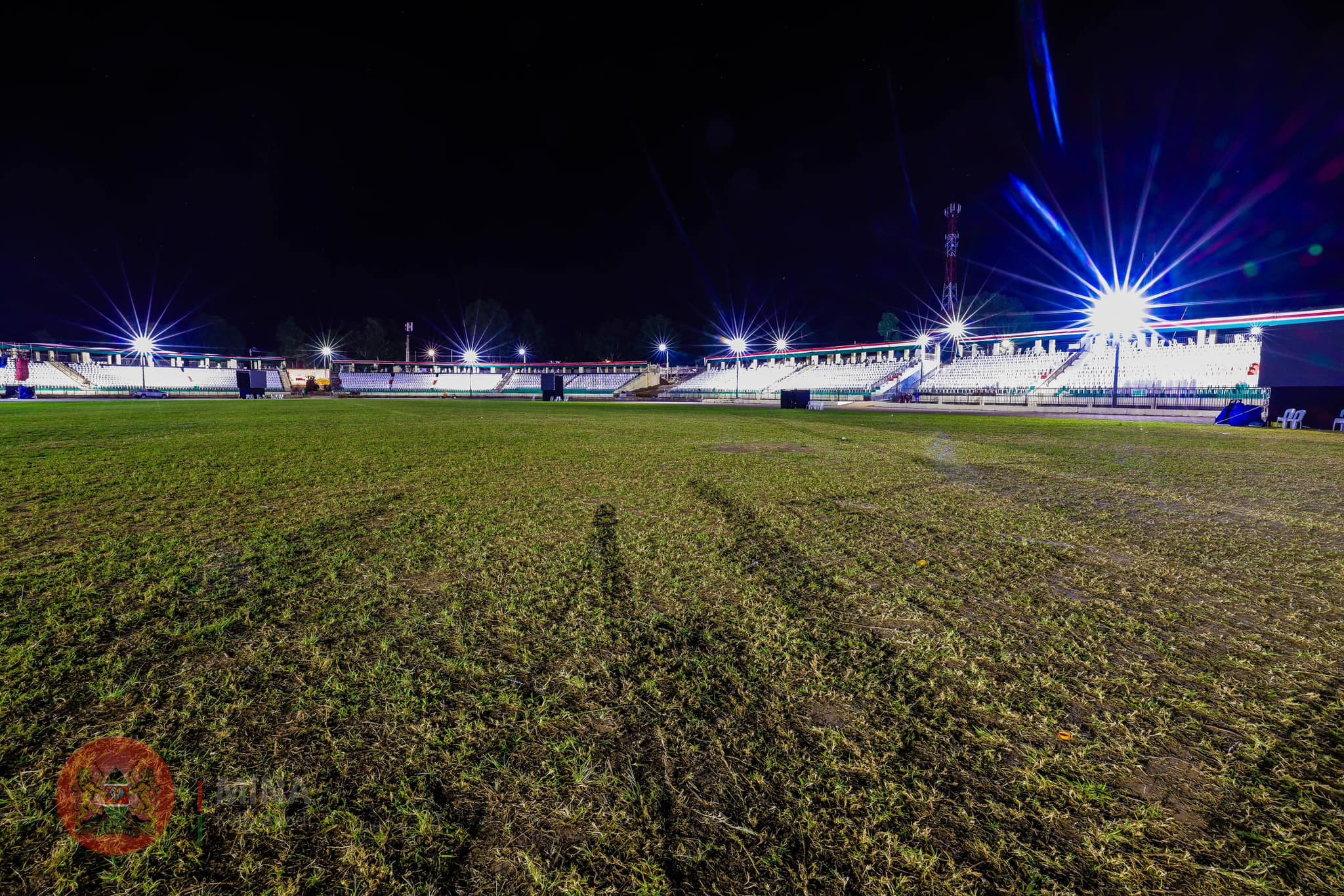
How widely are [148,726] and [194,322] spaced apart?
118 m

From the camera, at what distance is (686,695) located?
2.21 m

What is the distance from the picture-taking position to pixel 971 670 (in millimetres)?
2398

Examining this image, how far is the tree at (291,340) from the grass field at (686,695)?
10626 centimetres

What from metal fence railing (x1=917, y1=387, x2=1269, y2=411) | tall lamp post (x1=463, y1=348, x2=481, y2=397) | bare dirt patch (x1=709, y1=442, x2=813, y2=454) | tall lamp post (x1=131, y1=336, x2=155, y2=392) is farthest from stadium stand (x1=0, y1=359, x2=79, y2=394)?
metal fence railing (x1=917, y1=387, x2=1269, y2=411)

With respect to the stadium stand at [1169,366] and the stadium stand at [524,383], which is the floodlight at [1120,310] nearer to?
the stadium stand at [1169,366]

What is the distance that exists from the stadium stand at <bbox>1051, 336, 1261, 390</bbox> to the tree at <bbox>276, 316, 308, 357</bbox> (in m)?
107

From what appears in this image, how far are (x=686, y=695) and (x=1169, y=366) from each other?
54.8 meters

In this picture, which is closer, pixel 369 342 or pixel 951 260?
pixel 951 260

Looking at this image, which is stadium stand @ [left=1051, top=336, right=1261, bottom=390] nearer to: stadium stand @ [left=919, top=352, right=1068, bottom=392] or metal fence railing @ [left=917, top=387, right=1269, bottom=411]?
stadium stand @ [left=919, top=352, right=1068, bottom=392]

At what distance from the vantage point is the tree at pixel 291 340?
306ft

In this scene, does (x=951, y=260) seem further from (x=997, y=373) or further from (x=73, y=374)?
(x=73, y=374)

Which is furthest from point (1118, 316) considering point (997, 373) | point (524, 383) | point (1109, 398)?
point (524, 383)

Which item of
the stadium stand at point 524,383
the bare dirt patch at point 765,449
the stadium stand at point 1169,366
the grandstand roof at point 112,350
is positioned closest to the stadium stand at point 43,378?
the grandstand roof at point 112,350

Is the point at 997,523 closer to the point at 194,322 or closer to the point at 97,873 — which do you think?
the point at 97,873
